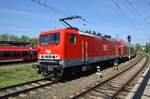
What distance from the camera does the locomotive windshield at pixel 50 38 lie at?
1694 centimetres

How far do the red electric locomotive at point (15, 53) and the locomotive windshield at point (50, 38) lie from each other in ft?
61.1

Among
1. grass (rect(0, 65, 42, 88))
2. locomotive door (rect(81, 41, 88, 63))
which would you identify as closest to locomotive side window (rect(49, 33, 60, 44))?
locomotive door (rect(81, 41, 88, 63))

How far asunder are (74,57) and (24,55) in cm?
2401

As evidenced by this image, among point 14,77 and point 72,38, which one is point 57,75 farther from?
point 14,77

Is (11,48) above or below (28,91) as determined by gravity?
above

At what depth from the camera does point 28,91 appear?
13070 millimetres

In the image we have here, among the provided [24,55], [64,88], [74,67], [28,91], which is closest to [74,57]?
[74,67]

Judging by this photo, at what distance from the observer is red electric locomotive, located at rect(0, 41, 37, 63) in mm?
35531

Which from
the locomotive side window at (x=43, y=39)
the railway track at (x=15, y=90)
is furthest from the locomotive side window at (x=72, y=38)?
the railway track at (x=15, y=90)

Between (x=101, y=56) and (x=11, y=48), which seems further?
(x=11, y=48)

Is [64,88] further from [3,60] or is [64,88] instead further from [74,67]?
[3,60]

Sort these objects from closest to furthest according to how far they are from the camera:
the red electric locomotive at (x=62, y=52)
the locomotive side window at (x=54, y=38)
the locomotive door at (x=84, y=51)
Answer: the red electric locomotive at (x=62, y=52) → the locomotive side window at (x=54, y=38) → the locomotive door at (x=84, y=51)

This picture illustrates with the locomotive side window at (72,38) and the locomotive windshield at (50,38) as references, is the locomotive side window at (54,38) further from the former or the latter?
the locomotive side window at (72,38)

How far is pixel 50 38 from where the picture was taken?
17.5 meters
